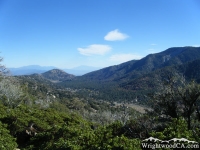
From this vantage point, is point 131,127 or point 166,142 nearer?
point 166,142

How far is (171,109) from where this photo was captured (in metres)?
17.9

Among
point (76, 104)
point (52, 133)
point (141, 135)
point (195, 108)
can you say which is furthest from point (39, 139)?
point (76, 104)

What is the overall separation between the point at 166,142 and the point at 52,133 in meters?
10.8

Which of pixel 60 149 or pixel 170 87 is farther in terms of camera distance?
pixel 170 87

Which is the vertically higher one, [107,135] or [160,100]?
[160,100]

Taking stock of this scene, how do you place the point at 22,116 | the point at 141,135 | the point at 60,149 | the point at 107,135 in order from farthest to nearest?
the point at 22,116 → the point at 141,135 → the point at 107,135 → the point at 60,149

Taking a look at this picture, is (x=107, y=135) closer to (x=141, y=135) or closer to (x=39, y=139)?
(x=141, y=135)

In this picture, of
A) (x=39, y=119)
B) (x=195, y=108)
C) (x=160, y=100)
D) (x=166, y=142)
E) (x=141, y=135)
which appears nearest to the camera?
(x=166, y=142)

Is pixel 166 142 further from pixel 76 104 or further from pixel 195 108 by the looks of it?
pixel 76 104

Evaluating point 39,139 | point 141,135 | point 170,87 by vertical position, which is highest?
point 170,87

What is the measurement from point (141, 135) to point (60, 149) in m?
5.91

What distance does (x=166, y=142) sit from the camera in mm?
8805

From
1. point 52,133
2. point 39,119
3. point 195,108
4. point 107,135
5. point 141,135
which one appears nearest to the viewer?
point 107,135

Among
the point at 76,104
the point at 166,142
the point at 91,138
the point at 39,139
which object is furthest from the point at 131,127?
the point at 76,104
